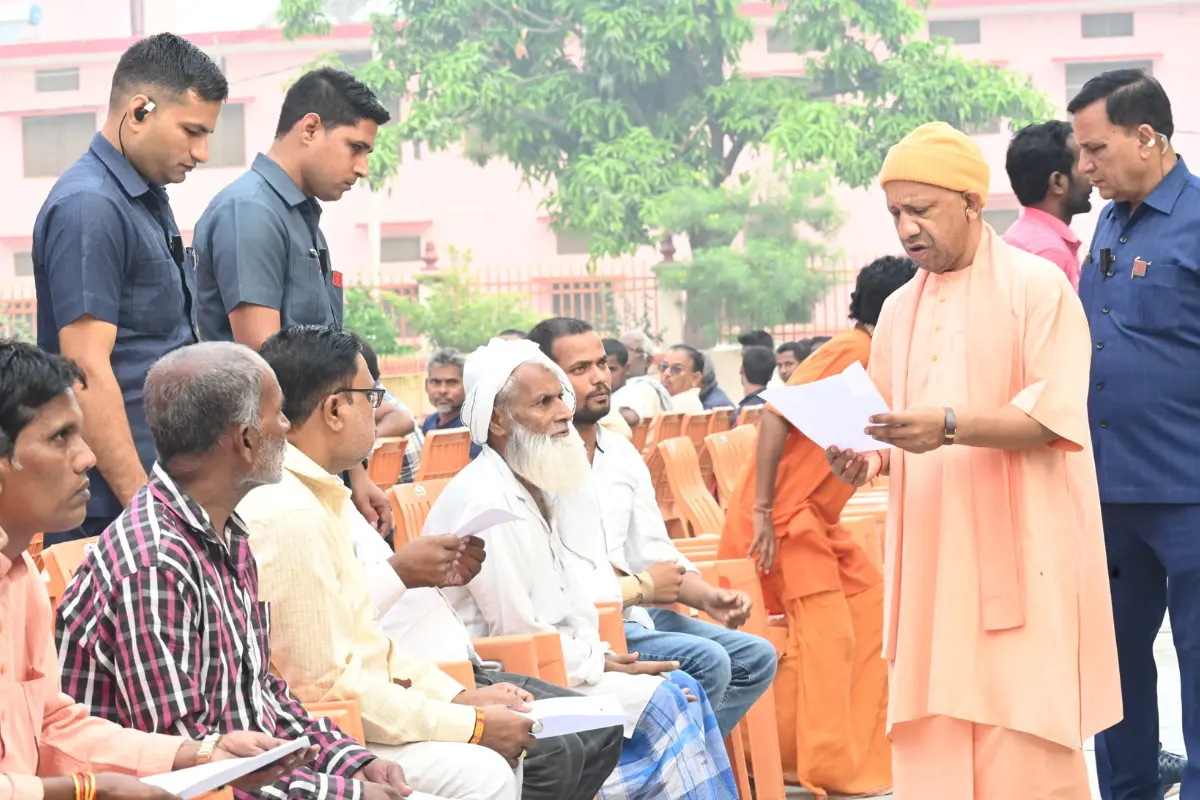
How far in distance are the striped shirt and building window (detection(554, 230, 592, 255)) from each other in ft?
93.8

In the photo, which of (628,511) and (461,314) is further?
(461,314)

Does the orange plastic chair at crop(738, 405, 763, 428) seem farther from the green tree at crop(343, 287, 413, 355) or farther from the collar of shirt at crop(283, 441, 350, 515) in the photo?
the green tree at crop(343, 287, 413, 355)

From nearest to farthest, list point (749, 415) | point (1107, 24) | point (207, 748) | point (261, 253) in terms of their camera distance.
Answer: point (207, 748)
point (261, 253)
point (749, 415)
point (1107, 24)

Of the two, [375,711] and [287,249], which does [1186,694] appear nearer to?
[375,711]

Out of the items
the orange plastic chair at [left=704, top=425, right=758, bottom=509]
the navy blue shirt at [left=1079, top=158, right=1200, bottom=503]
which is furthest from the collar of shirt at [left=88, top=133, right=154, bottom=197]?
the orange plastic chair at [left=704, top=425, right=758, bottom=509]

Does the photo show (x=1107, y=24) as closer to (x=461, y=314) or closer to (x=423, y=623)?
(x=461, y=314)

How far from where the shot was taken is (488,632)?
3.82 metres

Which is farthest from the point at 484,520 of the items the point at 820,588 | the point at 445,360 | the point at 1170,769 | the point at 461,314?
the point at 461,314

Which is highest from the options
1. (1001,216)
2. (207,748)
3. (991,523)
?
(1001,216)

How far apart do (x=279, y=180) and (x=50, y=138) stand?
29.3 meters

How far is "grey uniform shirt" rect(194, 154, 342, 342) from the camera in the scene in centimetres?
370

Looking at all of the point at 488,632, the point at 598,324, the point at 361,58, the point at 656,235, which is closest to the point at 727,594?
the point at 488,632

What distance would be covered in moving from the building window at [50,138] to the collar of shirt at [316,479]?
98.2 ft

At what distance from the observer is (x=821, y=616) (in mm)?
4895
